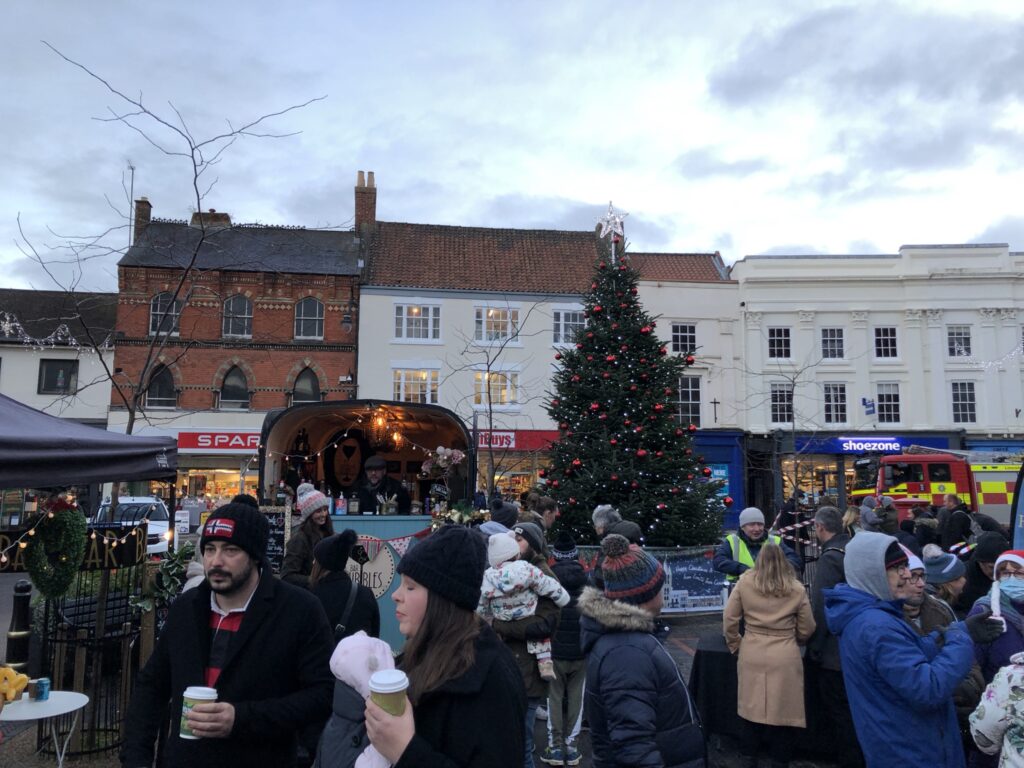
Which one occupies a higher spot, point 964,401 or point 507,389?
point 507,389

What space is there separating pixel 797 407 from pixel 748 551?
2562 cm

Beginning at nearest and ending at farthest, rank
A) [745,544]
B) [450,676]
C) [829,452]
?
[450,676], [745,544], [829,452]

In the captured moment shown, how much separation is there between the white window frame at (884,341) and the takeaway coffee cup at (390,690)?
110 feet

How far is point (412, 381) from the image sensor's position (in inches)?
1137

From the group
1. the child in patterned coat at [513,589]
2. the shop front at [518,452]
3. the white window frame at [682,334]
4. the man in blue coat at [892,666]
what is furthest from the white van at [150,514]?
the white window frame at [682,334]

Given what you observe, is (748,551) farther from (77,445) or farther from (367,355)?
(367,355)

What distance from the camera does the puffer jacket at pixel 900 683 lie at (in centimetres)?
303

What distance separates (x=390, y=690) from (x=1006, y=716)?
8.82ft

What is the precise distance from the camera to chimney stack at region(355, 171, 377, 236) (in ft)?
103

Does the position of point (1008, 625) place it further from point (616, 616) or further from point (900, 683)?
point (616, 616)

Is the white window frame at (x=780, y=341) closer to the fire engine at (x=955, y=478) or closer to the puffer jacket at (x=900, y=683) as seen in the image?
the fire engine at (x=955, y=478)

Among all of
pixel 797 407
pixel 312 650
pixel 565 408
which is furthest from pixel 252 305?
pixel 312 650

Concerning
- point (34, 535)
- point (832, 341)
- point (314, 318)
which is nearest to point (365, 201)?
point (314, 318)

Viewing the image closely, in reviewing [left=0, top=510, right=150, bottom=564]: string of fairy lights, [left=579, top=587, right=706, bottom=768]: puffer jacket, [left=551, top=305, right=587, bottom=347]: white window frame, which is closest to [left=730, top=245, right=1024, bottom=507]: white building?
[left=551, top=305, right=587, bottom=347]: white window frame
